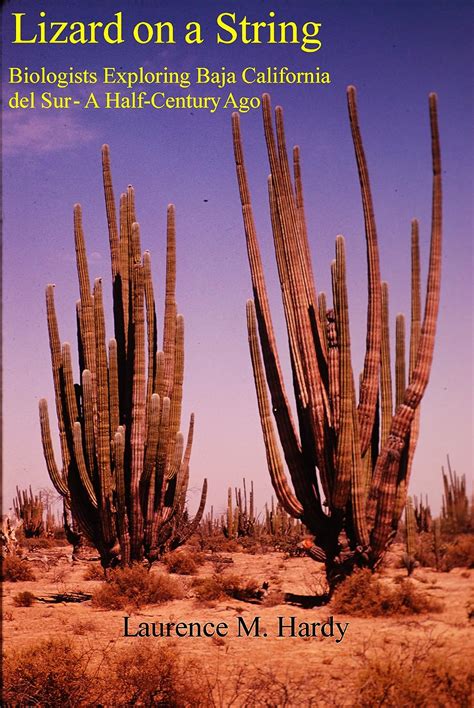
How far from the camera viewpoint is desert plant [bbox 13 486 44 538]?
74.7 feet

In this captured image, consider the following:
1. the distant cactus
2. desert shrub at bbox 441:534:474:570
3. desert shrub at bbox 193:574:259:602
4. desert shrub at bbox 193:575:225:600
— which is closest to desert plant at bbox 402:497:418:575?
the distant cactus

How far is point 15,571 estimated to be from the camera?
14.1 m

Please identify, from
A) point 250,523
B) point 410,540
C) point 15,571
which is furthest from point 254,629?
point 250,523

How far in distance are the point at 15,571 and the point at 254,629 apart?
7.84 metres

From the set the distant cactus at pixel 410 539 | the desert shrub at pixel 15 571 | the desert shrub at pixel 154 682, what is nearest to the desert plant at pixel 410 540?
the distant cactus at pixel 410 539

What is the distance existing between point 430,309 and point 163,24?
4496 millimetres

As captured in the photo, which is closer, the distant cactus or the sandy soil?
the sandy soil

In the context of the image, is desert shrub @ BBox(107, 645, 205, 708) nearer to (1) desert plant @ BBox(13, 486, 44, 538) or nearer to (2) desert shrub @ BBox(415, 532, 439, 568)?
(2) desert shrub @ BBox(415, 532, 439, 568)

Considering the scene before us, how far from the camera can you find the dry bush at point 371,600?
861 cm

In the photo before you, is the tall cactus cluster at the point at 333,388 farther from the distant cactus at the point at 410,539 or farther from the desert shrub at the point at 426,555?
the desert shrub at the point at 426,555

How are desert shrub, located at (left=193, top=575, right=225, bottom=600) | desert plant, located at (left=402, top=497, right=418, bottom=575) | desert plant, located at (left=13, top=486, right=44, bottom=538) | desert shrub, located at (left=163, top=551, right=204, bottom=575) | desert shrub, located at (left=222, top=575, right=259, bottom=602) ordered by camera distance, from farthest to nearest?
1. desert plant, located at (left=13, top=486, right=44, bottom=538)
2. desert shrub, located at (left=163, top=551, right=204, bottom=575)
3. desert plant, located at (left=402, top=497, right=418, bottom=575)
4. desert shrub, located at (left=222, top=575, right=259, bottom=602)
5. desert shrub, located at (left=193, top=575, right=225, bottom=600)

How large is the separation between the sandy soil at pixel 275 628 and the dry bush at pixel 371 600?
0.42 ft

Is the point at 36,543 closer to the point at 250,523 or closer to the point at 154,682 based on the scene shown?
the point at 250,523

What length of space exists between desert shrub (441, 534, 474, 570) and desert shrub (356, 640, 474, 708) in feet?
19.9
